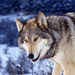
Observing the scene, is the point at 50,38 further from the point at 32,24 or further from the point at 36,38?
the point at 32,24

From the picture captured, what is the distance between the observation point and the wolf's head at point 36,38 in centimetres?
304

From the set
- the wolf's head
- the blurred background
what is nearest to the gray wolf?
the wolf's head

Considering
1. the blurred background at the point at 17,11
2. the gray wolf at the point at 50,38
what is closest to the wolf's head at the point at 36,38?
the gray wolf at the point at 50,38

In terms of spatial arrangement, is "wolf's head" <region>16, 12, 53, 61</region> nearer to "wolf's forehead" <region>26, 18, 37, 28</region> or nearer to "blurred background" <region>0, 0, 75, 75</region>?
"wolf's forehead" <region>26, 18, 37, 28</region>

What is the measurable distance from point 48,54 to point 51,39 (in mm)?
282

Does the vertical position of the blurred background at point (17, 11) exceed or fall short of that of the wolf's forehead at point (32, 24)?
it falls short

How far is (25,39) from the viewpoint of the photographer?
10.2 feet

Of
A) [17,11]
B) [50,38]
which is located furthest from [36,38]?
[17,11]

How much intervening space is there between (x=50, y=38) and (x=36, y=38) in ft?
0.64

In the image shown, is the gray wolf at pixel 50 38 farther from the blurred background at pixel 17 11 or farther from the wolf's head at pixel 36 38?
the blurred background at pixel 17 11

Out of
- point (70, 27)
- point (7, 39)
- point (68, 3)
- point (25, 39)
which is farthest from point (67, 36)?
point (68, 3)

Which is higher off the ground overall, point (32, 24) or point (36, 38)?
point (32, 24)

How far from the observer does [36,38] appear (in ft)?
10.1

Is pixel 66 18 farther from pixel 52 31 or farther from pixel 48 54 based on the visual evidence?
pixel 48 54
